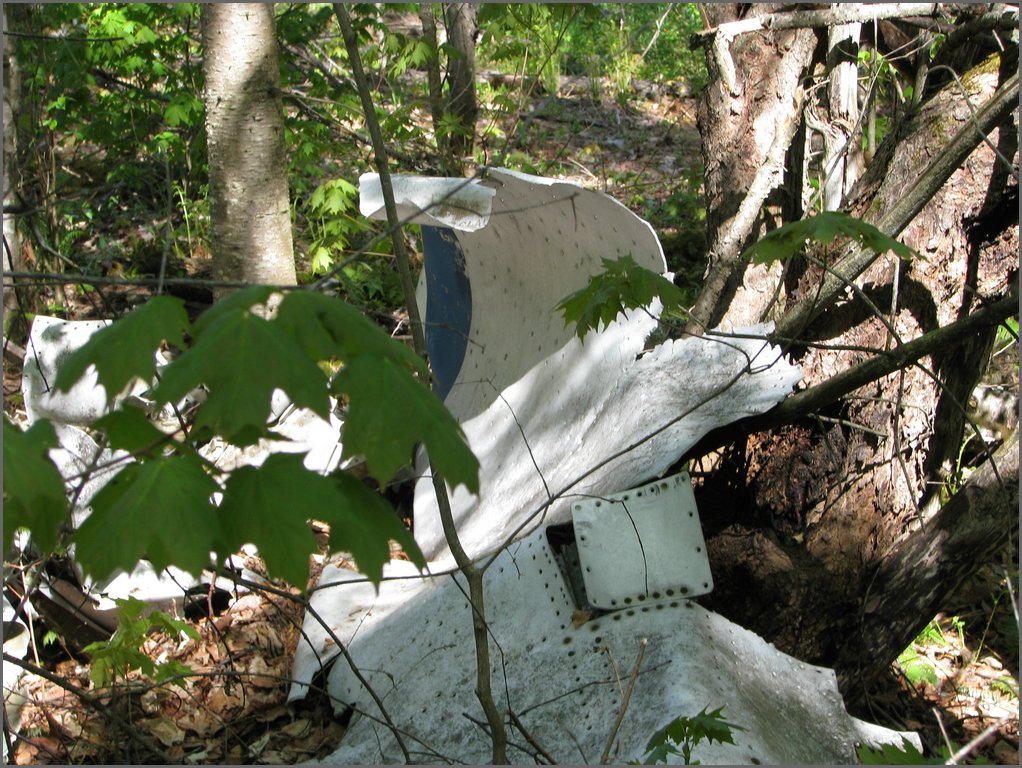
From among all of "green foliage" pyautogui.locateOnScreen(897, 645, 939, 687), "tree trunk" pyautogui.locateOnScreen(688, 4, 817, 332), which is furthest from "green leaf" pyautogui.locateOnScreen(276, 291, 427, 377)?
"green foliage" pyautogui.locateOnScreen(897, 645, 939, 687)

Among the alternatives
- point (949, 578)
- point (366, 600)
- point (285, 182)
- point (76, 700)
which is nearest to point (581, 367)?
point (366, 600)

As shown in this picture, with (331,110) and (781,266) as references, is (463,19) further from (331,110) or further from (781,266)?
(781,266)

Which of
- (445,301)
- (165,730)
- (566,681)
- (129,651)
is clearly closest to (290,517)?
(566,681)

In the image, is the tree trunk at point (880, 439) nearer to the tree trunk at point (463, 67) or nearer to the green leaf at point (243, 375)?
the green leaf at point (243, 375)

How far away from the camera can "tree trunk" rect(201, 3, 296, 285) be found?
3779mm

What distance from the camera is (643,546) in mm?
2486

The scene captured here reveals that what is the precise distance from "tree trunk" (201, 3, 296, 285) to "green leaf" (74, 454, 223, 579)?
293 centimetres

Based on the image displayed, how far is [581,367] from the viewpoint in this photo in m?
3.35

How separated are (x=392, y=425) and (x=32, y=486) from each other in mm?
424

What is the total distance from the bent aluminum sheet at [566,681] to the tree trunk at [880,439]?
1.43 feet

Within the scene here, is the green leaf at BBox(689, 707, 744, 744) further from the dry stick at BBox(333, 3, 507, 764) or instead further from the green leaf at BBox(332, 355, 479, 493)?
the green leaf at BBox(332, 355, 479, 493)

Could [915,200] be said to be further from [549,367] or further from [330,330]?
[330,330]

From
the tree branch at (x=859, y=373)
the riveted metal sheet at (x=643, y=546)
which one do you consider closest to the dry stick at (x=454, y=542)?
the riveted metal sheet at (x=643, y=546)

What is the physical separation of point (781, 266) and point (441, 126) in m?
2.14
